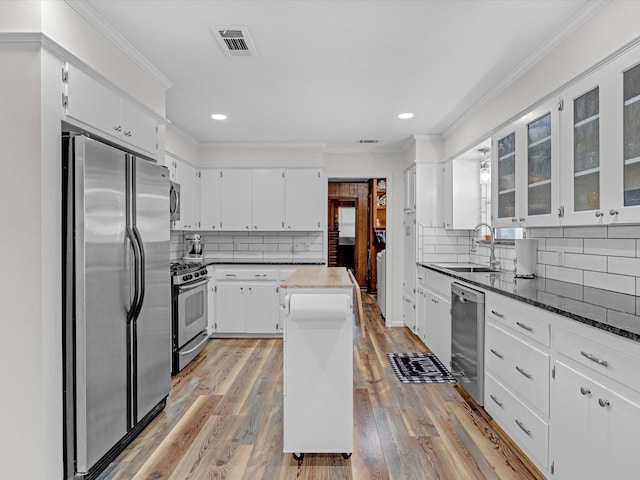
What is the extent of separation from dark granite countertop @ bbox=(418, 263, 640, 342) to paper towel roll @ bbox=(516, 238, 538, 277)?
96mm

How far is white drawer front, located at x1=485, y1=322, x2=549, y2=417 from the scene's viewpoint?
2055 mm

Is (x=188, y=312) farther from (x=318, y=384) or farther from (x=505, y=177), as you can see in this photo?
(x=505, y=177)

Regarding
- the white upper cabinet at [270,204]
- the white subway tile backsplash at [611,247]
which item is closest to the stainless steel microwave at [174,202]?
the white upper cabinet at [270,204]

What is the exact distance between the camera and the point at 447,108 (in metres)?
3.98

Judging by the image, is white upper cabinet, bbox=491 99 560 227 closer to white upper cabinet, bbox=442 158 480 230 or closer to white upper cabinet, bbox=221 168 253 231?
white upper cabinet, bbox=442 158 480 230

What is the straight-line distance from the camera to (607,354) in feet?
5.19

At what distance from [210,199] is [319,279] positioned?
10.9ft

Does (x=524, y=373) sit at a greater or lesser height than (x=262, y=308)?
greater

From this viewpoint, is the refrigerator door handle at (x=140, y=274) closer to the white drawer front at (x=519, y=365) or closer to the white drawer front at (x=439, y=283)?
the white drawer front at (x=519, y=365)

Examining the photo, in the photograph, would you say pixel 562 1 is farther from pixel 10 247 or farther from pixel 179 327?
pixel 179 327

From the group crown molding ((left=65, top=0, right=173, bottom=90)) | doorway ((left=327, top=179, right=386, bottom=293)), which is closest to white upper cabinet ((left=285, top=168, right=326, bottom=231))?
crown molding ((left=65, top=0, right=173, bottom=90))

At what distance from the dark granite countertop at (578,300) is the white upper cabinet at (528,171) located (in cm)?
43

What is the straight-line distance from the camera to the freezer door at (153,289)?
2533 mm

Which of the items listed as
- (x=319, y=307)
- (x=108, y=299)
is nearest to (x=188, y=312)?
(x=108, y=299)
